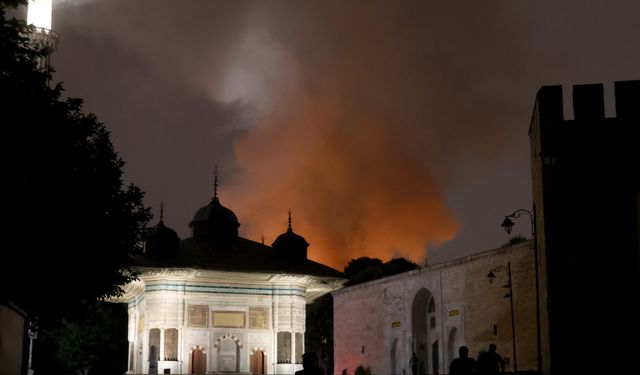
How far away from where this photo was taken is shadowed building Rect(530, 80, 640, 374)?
2595 cm

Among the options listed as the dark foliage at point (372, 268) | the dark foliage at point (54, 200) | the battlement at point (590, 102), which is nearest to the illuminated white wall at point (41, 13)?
the dark foliage at point (54, 200)

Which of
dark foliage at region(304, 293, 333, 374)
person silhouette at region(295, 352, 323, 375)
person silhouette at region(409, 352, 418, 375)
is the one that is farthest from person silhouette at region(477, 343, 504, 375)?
dark foliage at region(304, 293, 333, 374)

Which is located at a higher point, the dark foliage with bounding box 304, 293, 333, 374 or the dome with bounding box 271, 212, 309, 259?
the dome with bounding box 271, 212, 309, 259

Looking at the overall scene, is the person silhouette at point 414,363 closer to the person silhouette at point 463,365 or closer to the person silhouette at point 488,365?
the person silhouette at point 488,365

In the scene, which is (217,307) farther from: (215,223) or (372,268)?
(372,268)

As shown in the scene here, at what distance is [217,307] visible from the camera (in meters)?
37.6

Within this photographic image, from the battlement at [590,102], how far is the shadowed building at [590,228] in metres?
0.03

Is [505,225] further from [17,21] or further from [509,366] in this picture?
[509,366]

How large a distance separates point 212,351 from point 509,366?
15562mm

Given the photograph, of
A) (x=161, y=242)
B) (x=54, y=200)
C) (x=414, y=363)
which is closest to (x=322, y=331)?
(x=414, y=363)

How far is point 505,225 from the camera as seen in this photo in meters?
28.5

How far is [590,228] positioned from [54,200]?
14.6 m

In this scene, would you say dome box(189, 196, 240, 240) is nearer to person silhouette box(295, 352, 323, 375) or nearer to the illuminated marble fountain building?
the illuminated marble fountain building

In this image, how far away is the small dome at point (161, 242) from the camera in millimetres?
37312
